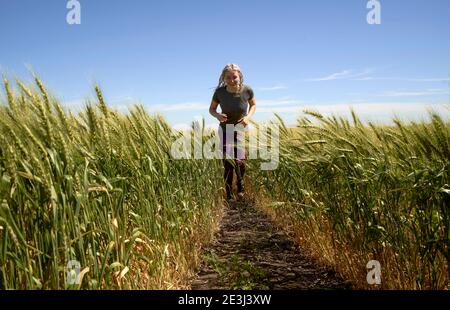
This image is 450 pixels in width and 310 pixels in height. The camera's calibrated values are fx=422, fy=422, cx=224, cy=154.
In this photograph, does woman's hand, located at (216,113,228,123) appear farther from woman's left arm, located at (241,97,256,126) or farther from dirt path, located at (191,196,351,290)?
dirt path, located at (191,196,351,290)

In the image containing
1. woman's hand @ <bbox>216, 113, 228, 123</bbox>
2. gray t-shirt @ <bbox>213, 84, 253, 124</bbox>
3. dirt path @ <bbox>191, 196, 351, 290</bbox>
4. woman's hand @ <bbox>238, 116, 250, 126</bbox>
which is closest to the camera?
dirt path @ <bbox>191, 196, 351, 290</bbox>

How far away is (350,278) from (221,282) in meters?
0.86

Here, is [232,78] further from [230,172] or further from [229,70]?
[230,172]

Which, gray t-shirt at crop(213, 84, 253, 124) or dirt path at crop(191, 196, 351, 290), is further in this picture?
gray t-shirt at crop(213, 84, 253, 124)

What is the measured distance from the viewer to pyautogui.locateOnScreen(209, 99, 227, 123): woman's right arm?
5063 mm

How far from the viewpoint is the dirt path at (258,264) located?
2857 millimetres

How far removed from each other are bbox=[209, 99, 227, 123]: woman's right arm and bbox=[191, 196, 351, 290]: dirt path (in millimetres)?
1315

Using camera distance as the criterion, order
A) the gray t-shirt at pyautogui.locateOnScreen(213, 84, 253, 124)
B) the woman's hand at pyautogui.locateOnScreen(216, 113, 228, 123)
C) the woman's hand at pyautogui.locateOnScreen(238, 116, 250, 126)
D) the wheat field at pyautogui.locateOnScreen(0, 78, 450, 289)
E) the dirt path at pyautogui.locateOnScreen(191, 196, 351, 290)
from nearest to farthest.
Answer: the wheat field at pyautogui.locateOnScreen(0, 78, 450, 289)
the dirt path at pyautogui.locateOnScreen(191, 196, 351, 290)
the woman's hand at pyautogui.locateOnScreen(238, 116, 250, 126)
the woman's hand at pyautogui.locateOnScreen(216, 113, 228, 123)
the gray t-shirt at pyautogui.locateOnScreen(213, 84, 253, 124)

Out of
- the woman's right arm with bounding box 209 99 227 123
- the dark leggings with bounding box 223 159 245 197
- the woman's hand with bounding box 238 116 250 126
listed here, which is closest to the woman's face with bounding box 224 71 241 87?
the woman's right arm with bounding box 209 99 227 123

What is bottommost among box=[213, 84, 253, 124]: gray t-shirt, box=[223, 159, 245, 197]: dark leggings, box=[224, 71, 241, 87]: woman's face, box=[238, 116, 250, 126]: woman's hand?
box=[223, 159, 245, 197]: dark leggings

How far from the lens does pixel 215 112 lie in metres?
5.23

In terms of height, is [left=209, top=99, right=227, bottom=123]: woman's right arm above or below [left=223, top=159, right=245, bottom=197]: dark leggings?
above
